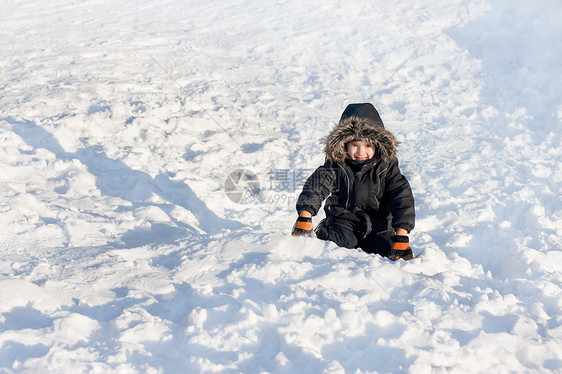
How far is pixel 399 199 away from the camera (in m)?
3.35

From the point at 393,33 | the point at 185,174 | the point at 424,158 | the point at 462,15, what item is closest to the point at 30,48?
the point at 185,174

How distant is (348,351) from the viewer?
2.14 m

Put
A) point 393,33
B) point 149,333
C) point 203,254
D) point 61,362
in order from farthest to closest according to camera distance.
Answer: point 393,33 < point 203,254 < point 149,333 < point 61,362

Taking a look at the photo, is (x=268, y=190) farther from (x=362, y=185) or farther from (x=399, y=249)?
(x=399, y=249)

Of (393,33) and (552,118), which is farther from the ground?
(393,33)

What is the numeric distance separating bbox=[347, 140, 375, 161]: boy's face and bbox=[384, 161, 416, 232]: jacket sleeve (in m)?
0.18

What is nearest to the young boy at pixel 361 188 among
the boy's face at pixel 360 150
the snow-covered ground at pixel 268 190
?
the boy's face at pixel 360 150

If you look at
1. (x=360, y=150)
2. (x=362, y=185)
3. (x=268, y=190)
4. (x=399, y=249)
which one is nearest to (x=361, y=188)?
(x=362, y=185)

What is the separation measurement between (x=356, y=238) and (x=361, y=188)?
0.38 metres

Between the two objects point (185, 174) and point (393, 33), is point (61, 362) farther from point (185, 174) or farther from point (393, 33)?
point (393, 33)

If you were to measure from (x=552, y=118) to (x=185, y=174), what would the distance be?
444 cm

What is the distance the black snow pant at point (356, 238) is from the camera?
344 centimetres

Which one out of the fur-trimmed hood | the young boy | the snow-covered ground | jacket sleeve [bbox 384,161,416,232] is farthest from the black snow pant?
the fur-trimmed hood

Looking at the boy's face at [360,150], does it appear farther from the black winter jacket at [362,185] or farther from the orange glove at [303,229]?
the orange glove at [303,229]
